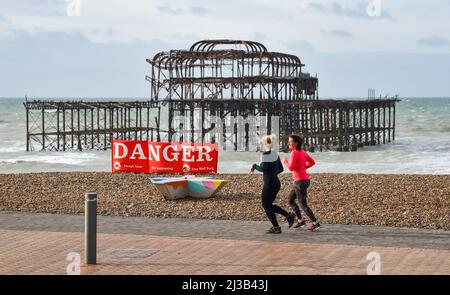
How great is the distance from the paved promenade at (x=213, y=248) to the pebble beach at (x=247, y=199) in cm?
89

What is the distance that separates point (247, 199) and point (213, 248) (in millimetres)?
6149

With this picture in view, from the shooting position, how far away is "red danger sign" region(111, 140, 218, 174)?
23.4 m

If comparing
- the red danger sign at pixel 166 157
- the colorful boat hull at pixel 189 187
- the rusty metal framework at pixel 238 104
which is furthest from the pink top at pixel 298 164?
the rusty metal framework at pixel 238 104

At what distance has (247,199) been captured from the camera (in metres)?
17.4

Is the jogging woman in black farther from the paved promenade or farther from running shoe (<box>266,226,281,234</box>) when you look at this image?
the paved promenade

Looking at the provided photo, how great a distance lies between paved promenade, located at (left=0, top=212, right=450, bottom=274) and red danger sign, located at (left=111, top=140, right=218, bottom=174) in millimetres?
8743

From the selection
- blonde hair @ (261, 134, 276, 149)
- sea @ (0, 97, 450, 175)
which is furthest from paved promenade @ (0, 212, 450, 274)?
sea @ (0, 97, 450, 175)

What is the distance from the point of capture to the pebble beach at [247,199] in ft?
48.8

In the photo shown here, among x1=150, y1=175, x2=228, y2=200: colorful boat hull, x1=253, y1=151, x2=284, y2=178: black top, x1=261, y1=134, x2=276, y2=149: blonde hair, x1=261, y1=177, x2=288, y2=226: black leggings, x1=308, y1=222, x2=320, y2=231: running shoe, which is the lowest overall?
x1=308, y1=222, x2=320, y2=231: running shoe

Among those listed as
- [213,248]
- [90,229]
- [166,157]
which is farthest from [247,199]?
[90,229]

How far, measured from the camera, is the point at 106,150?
55.8 m

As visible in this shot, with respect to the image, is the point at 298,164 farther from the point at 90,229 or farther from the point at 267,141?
the point at 90,229
